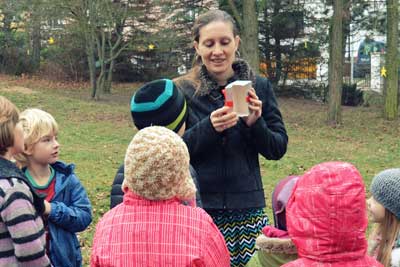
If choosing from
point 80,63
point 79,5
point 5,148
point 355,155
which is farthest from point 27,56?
point 5,148

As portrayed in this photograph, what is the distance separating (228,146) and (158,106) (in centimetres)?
48

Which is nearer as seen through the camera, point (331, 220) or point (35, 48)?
point (331, 220)

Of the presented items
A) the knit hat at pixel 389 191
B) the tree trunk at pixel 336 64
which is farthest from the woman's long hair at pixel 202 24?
the tree trunk at pixel 336 64

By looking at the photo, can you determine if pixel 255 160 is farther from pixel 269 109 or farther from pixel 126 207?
pixel 126 207

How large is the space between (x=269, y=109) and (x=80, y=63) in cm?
2584

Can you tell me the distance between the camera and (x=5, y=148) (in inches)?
111

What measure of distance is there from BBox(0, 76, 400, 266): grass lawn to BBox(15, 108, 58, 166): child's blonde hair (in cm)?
246

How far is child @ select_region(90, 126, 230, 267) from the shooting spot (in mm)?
2289

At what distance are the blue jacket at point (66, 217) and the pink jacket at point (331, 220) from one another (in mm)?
1459

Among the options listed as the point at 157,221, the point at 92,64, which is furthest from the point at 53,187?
the point at 92,64

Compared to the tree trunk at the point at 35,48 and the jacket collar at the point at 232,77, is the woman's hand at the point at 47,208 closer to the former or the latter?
the jacket collar at the point at 232,77

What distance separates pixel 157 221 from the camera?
2311mm

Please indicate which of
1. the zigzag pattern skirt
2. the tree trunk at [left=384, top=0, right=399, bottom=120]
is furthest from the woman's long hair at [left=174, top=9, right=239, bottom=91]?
the tree trunk at [left=384, top=0, right=399, bottom=120]

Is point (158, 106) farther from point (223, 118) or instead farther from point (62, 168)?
point (62, 168)
